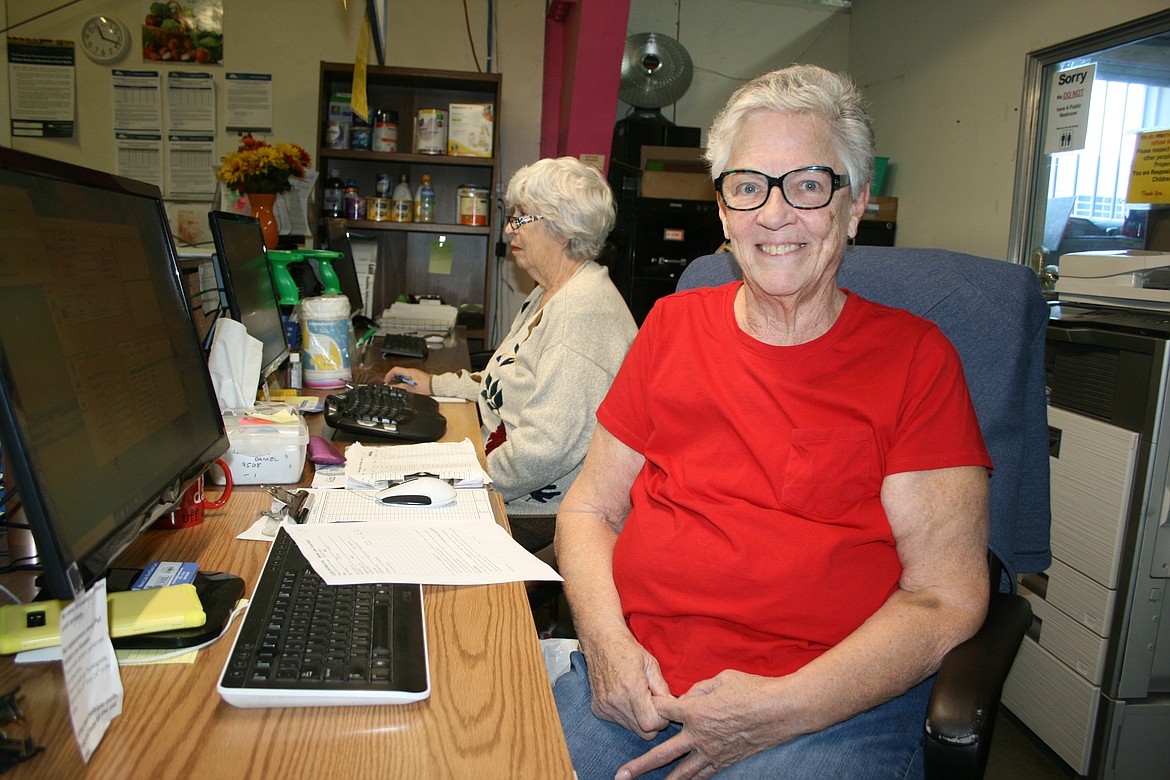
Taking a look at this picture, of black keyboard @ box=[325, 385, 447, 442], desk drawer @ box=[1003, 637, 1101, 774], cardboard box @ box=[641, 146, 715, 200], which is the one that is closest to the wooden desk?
black keyboard @ box=[325, 385, 447, 442]

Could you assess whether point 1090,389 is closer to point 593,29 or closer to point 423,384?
point 423,384

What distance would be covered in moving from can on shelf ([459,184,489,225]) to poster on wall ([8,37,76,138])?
212cm

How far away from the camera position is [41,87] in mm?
4125

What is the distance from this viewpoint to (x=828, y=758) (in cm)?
99

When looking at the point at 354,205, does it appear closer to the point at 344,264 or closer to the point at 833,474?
the point at 344,264

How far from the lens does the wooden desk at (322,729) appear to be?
0.62 metres

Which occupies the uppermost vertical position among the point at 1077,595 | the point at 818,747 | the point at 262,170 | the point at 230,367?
the point at 262,170

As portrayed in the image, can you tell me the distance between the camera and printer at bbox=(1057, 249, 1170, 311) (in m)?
1.94

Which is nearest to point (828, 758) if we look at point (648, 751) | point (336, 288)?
point (648, 751)

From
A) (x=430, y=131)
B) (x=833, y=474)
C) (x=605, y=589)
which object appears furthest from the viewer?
(x=430, y=131)

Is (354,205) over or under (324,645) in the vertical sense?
over

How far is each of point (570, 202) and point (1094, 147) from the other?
2366 mm

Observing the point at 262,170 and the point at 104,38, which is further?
the point at 104,38

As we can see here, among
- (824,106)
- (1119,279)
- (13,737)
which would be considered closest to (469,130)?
(1119,279)
